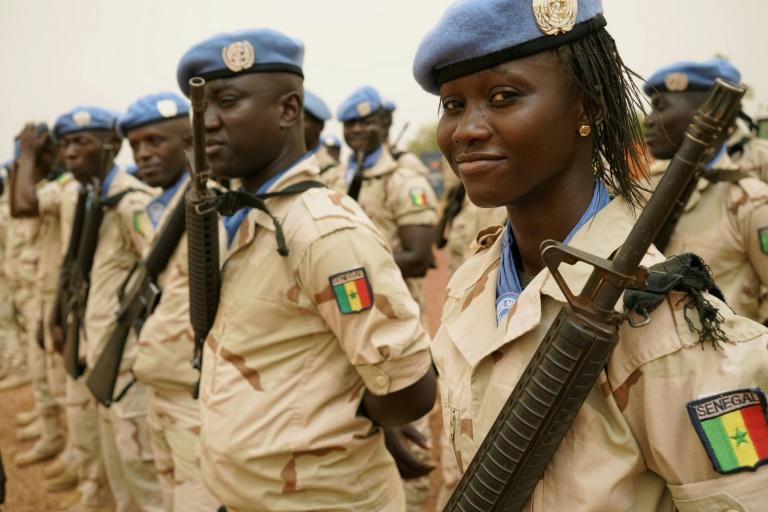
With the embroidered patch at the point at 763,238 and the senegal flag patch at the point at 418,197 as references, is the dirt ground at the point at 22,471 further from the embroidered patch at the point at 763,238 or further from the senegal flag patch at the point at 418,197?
the embroidered patch at the point at 763,238

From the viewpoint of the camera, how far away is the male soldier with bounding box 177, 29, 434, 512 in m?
1.97

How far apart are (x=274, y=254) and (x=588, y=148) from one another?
44.8 inches

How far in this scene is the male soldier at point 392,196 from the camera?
4945mm

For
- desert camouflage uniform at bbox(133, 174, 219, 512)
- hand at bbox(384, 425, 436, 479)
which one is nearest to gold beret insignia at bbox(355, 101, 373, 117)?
desert camouflage uniform at bbox(133, 174, 219, 512)

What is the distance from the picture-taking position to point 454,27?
3.90 ft

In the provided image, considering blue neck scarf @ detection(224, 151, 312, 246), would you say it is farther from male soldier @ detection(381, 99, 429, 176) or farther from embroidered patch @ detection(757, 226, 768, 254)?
male soldier @ detection(381, 99, 429, 176)

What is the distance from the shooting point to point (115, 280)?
13.1 ft

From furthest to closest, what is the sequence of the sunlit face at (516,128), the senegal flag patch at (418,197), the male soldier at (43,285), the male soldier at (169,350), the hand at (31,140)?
1. the hand at (31,140)
2. the male soldier at (43,285)
3. the senegal flag patch at (418,197)
4. the male soldier at (169,350)
5. the sunlit face at (516,128)

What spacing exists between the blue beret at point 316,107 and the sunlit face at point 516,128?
3924 mm

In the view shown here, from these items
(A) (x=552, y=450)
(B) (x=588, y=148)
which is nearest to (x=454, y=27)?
(B) (x=588, y=148)

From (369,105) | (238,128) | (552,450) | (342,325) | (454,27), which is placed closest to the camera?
(552,450)

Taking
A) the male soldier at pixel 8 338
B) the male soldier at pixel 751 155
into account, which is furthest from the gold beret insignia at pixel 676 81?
the male soldier at pixel 8 338

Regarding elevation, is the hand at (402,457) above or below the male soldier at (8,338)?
above

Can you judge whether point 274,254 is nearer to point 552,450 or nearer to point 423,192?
point 552,450
